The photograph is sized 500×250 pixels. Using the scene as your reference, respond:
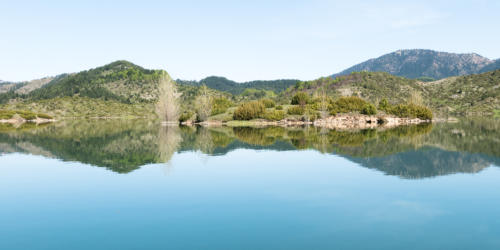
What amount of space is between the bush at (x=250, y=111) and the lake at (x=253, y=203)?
324 ft

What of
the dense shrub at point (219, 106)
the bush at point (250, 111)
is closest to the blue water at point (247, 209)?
the bush at point (250, 111)

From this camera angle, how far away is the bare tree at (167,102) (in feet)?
450

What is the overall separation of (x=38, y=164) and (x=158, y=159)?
12.5 meters

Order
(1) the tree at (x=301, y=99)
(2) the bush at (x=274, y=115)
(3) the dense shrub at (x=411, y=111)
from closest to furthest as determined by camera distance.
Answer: (2) the bush at (x=274, y=115) < (3) the dense shrub at (x=411, y=111) < (1) the tree at (x=301, y=99)

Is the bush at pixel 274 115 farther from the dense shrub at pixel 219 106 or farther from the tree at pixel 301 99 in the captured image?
the dense shrub at pixel 219 106

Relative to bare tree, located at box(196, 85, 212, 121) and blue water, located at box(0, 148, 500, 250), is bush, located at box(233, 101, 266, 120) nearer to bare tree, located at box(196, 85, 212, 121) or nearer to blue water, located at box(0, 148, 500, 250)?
bare tree, located at box(196, 85, 212, 121)

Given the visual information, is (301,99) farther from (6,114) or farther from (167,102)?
(6,114)

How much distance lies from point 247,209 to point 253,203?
136 centimetres

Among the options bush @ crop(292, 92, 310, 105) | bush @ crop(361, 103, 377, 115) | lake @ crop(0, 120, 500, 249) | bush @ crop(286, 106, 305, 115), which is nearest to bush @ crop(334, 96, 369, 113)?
bush @ crop(361, 103, 377, 115)

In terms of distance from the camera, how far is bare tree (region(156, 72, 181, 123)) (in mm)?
137050

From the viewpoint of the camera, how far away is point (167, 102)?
462 feet

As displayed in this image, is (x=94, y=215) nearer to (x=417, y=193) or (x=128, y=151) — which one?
(x=417, y=193)

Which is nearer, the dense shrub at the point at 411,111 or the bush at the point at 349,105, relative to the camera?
the bush at the point at 349,105

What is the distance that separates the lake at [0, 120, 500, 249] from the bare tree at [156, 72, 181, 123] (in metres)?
99.8
